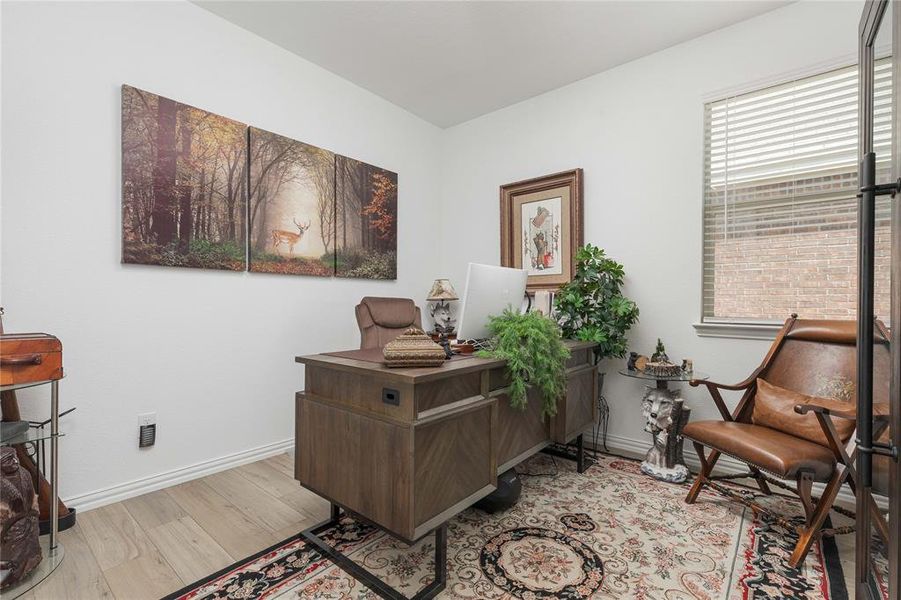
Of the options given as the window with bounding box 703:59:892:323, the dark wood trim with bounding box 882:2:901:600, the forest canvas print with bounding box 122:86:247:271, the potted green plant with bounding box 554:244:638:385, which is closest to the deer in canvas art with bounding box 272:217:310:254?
the forest canvas print with bounding box 122:86:247:271

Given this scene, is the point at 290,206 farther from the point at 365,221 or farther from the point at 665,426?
the point at 665,426

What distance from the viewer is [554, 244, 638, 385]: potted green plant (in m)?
2.92

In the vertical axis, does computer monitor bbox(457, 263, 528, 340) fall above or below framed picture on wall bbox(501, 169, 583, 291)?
below

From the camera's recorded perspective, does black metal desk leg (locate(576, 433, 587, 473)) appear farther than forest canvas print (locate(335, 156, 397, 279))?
No

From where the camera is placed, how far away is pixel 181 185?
253 centimetres

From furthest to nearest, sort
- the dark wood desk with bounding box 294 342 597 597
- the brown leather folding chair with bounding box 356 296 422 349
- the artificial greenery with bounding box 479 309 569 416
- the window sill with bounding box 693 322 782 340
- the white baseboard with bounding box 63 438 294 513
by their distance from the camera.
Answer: the brown leather folding chair with bounding box 356 296 422 349 → the window sill with bounding box 693 322 782 340 → the white baseboard with bounding box 63 438 294 513 → the artificial greenery with bounding box 479 309 569 416 → the dark wood desk with bounding box 294 342 597 597

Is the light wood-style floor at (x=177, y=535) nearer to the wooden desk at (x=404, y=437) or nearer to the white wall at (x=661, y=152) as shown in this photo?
the wooden desk at (x=404, y=437)

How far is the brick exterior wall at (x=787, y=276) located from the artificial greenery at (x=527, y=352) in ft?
4.93

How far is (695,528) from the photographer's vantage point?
2031 millimetres

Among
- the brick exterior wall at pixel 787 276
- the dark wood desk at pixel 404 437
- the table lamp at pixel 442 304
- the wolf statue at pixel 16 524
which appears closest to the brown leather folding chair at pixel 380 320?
the table lamp at pixel 442 304

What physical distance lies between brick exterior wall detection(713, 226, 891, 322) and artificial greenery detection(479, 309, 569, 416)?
4.93 ft

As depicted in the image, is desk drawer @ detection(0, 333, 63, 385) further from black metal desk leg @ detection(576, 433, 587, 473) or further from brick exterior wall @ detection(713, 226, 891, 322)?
brick exterior wall @ detection(713, 226, 891, 322)

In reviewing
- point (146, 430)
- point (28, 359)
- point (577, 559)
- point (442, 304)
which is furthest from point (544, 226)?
point (28, 359)

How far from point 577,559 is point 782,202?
2.54 meters
